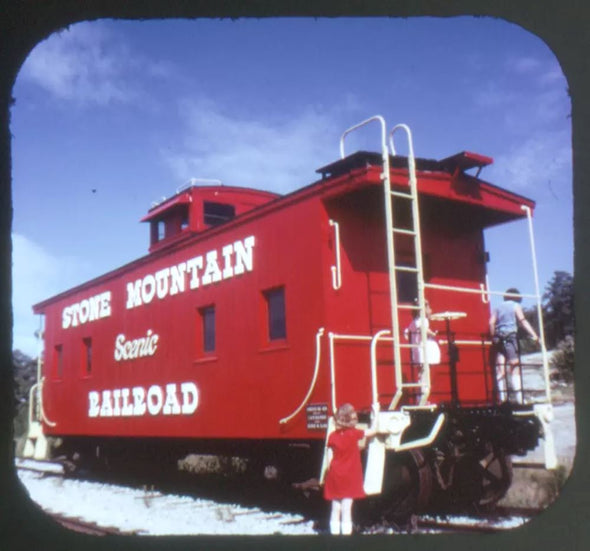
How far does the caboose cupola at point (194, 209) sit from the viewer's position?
10.7 metres

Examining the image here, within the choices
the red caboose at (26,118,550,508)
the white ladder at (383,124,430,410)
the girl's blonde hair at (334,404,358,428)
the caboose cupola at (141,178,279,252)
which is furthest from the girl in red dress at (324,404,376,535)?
the caboose cupola at (141,178,279,252)

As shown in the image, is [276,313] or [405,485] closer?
[405,485]

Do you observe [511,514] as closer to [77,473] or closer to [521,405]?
[521,405]

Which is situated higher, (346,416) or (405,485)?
(346,416)

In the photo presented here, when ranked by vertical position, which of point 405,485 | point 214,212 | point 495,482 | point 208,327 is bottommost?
point 495,482

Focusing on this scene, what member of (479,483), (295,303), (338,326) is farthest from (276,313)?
(479,483)

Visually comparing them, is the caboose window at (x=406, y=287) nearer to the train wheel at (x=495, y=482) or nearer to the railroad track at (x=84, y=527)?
the train wheel at (x=495, y=482)

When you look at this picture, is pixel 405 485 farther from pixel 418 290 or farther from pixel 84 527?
pixel 84 527

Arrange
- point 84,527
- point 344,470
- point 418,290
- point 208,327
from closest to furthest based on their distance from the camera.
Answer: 1. point 344,470
2. point 418,290
3. point 84,527
4. point 208,327

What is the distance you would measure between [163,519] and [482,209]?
5016 mm

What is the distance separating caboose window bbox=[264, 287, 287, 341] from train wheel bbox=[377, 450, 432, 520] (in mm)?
1820

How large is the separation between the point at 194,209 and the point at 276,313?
143 inches

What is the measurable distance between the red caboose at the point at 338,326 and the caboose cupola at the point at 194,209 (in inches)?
48.7

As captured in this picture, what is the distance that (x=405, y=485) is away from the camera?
6.48 meters
